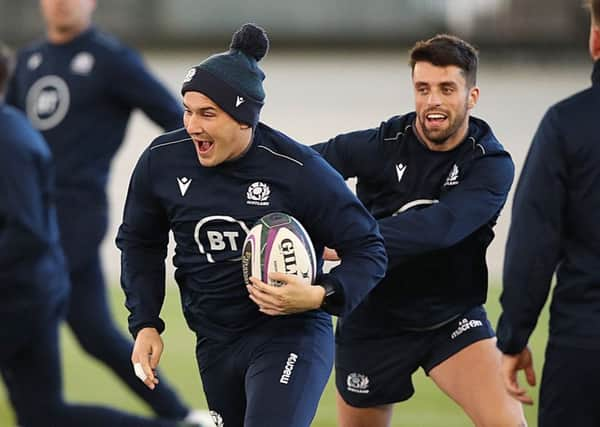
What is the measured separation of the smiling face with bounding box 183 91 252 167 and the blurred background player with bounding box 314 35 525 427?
2.75ft

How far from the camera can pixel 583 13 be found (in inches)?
691

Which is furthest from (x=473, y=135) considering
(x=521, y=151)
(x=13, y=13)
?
(x=13, y=13)

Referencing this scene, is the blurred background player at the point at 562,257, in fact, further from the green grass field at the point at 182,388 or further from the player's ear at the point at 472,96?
the green grass field at the point at 182,388

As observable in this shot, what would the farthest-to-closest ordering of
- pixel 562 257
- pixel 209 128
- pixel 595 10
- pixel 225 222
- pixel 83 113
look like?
pixel 83 113
pixel 225 222
pixel 209 128
pixel 562 257
pixel 595 10

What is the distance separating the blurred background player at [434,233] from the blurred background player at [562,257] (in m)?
0.95

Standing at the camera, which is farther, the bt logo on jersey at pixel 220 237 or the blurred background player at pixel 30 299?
the blurred background player at pixel 30 299

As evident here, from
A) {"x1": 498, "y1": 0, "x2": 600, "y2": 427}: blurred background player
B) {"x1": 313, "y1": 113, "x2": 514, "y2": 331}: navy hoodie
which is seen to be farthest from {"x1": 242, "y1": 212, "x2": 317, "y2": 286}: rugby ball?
{"x1": 313, "y1": 113, "x2": 514, "y2": 331}: navy hoodie

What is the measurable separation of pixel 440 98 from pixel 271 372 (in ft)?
4.36

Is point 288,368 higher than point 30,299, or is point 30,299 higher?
point 288,368

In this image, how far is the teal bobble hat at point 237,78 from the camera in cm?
475

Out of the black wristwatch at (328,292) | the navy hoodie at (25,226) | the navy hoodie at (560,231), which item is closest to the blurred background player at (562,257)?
the navy hoodie at (560,231)

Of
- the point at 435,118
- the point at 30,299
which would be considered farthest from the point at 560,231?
the point at 30,299

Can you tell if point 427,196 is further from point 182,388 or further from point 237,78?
point 182,388

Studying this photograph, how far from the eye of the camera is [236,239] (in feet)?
16.0
